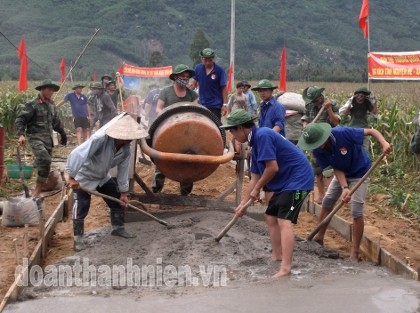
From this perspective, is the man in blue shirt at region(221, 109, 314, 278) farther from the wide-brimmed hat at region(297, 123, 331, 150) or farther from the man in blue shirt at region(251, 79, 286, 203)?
the man in blue shirt at region(251, 79, 286, 203)

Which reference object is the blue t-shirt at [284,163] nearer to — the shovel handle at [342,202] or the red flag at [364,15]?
the shovel handle at [342,202]

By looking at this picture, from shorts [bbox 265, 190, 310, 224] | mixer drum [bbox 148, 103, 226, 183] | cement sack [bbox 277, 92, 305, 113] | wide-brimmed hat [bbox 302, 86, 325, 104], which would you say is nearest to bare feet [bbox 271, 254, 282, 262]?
shorts [bbox 265, 190, 310, 224]

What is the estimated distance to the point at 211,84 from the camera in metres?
10.4

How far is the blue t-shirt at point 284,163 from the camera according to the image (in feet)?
21.4

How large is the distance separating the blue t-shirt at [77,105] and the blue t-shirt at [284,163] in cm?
1087

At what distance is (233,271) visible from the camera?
6688 mm

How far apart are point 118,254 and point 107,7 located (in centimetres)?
10036

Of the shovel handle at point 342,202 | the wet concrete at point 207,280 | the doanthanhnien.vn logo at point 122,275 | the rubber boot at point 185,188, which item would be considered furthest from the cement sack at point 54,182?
the shovel handle at point 342,202

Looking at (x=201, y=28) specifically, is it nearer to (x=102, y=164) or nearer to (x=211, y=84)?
(x=211, y=84)

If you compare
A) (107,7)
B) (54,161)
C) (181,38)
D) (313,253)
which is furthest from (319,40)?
(313,253)

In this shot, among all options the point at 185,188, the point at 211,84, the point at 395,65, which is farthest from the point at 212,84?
the point at 395,65

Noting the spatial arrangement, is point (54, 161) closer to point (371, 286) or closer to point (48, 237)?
point (48, 237)

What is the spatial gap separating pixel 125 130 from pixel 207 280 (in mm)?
1965

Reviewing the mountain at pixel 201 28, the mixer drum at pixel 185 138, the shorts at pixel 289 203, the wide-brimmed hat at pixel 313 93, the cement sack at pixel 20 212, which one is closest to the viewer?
the shorts at pixel 289 203
